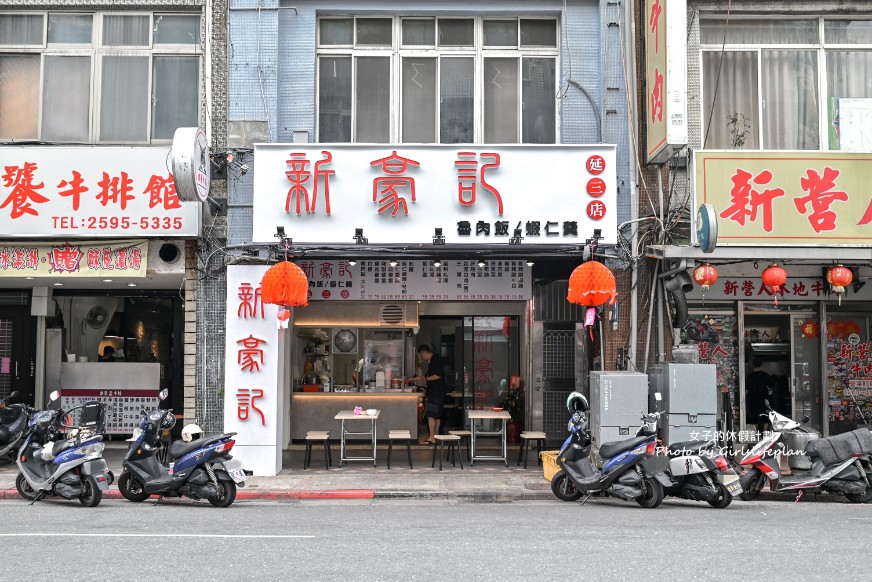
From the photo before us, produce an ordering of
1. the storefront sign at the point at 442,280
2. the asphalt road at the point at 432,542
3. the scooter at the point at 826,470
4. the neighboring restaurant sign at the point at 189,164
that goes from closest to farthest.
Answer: the asphalt road at the point at 432,542
the scooter at the point at 826,470
the neighboring restaurant sign at the point at 189,164
the storefront sign at the point at 442,280

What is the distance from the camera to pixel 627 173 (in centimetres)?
1466

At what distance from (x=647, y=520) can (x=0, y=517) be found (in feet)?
25.6

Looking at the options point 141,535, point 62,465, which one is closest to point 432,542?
point 141,535

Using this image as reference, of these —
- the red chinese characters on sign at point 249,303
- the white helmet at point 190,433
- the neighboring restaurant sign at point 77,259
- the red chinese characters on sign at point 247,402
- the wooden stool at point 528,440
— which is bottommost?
the wooden stool at point 528,440

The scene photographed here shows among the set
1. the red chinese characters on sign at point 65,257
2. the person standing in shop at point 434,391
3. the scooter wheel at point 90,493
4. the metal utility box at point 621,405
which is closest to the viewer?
the scooter wheel at point 90,493

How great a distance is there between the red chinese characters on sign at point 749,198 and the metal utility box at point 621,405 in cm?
302

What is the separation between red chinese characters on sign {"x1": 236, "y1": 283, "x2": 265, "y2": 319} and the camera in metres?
14.0

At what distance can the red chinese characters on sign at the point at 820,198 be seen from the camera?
13609mm

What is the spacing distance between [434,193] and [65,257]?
6223mm

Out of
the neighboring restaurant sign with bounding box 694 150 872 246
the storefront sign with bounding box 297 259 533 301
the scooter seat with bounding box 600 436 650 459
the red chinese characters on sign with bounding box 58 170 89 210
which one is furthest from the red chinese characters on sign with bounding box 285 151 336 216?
the neighboring restaurant sign with bounding box 694 150 872 246

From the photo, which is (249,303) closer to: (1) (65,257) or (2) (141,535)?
(1) (65,257)

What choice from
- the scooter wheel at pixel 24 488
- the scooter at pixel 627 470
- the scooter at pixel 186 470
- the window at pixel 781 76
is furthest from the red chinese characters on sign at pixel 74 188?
the window at pixel 781 76

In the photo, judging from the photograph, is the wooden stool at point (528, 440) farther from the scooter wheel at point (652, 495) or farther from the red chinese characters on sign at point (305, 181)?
the red chinese characters on sign at point (305, 181)

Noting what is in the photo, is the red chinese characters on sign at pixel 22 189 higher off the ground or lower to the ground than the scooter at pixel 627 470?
higher
